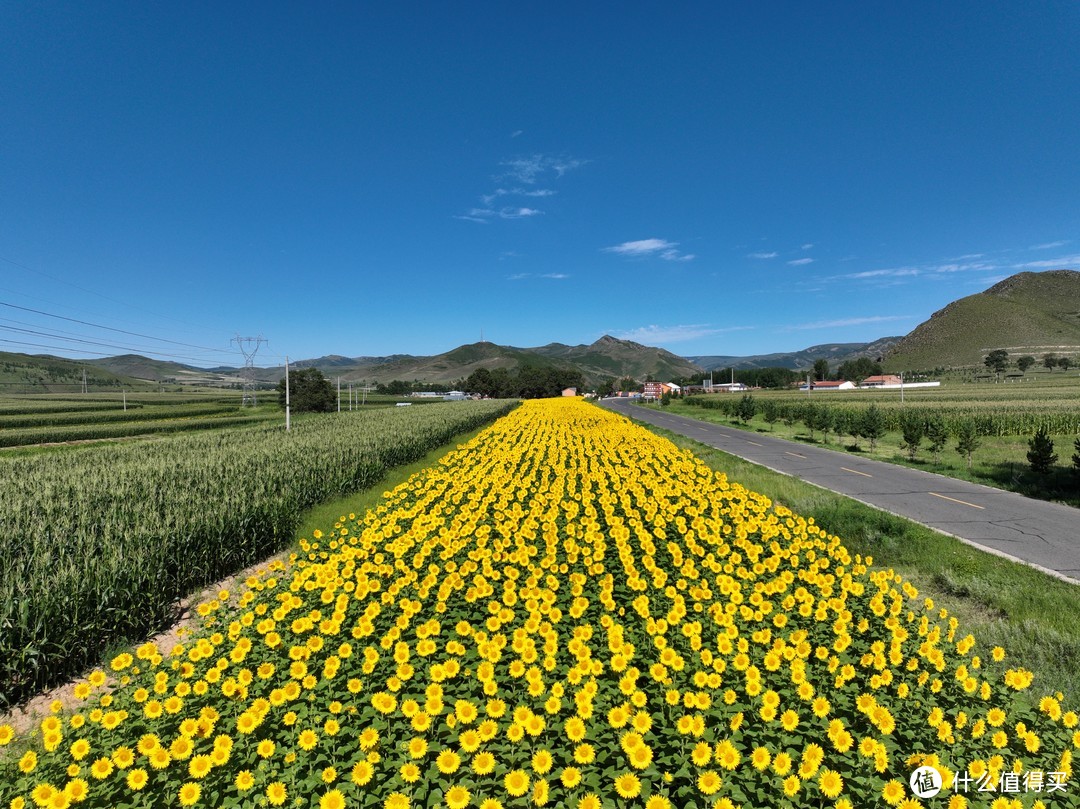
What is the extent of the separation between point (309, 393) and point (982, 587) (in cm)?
9769

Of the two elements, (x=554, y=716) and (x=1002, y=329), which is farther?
(x=1002, y=329)

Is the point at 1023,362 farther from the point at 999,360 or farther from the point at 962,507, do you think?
the point at 962,507

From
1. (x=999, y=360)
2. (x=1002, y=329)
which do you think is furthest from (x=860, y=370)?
(x=999, y=360)

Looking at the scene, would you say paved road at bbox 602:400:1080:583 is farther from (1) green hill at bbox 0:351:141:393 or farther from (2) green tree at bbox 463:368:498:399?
(1) green hill at bbox 0:351:141:393

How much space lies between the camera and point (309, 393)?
301 ft

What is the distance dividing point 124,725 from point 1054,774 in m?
6.37

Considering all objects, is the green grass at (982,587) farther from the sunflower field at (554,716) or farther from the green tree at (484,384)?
the green tree at (484,384)

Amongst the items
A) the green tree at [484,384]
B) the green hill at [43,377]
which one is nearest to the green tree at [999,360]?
the green tree at [484,384]

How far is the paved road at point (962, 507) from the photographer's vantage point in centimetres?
898

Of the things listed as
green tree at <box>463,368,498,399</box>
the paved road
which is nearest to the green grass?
the paved road

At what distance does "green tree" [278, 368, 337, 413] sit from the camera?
90375 mm

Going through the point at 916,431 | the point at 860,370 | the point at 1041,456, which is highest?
the point at 860,370

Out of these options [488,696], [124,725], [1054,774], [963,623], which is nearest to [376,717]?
[488,696]

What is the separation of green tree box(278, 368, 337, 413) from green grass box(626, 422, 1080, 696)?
8964cm
